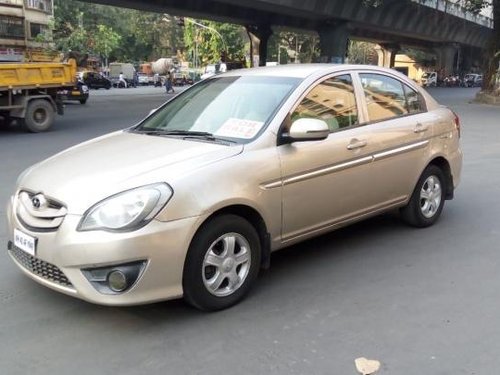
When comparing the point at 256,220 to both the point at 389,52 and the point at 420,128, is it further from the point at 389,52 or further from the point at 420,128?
the point at 389,52

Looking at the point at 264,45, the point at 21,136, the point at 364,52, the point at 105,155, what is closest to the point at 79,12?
the point at 264,45

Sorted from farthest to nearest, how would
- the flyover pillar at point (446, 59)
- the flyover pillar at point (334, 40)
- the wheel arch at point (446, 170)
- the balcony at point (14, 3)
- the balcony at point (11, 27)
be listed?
the flyover pillar at point (446, 59)
the balcony at point (14, 3)
the balcony at point (11, 27)
the flyover pillar at point (334, 40)
the wheel arch at point (446, 170)

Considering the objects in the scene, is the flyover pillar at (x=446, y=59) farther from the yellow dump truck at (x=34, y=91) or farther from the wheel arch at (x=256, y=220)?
the wheel arch at (x=256, y=220)

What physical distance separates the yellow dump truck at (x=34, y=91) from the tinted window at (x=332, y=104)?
10768 mm

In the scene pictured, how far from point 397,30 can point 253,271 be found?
133ft

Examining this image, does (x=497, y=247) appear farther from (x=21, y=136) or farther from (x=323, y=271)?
(x=21, y=136)

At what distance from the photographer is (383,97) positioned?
528 cm

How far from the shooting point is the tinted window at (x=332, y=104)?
4518 mm

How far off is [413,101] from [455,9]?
41984 millimetres

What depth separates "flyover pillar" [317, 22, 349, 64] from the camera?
3531 centimetres

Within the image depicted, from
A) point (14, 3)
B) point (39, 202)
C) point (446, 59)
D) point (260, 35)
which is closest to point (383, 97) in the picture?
point (39, 202)

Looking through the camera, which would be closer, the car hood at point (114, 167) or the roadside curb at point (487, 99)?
the car hood at point (114, 167)

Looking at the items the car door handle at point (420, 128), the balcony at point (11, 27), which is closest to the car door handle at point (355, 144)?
the car door handle at point (420, 128)

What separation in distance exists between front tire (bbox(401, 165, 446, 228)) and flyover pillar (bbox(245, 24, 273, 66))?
108 ft
